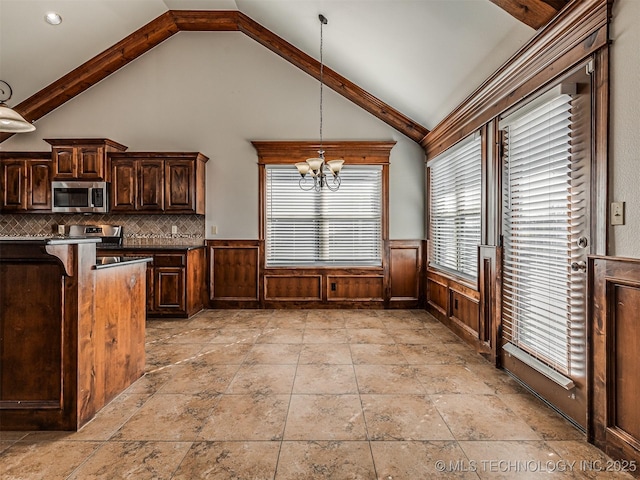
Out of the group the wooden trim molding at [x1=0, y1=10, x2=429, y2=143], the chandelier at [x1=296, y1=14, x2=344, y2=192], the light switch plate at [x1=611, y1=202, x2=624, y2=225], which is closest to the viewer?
the light switch plate at [x1=611, y1=202, x2=624, y2=225]

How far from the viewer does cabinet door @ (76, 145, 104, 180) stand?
4.68 m

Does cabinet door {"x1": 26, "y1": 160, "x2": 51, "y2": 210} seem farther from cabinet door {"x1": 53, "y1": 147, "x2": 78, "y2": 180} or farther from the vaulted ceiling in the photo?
the vaulted ceiling

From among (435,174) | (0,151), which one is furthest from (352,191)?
(0,151)

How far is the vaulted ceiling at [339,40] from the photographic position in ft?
9.30

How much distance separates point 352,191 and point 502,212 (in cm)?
257

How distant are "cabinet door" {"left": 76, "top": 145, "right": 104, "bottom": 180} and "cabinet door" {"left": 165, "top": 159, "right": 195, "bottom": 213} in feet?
2.81

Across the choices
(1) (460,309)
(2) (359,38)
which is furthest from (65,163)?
(1) (460,309)

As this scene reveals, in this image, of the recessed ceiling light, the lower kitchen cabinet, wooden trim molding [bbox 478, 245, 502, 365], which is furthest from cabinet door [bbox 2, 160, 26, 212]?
wooden trim molding [bbox 478, 245, 502, 365]

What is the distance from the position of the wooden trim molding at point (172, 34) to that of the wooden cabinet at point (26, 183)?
60cm

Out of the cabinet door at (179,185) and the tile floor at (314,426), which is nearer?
the tile floor at (314,426)

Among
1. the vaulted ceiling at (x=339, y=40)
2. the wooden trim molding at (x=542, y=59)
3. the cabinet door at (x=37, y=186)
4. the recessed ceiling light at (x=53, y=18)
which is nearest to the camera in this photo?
the wooden trim molding at (x=542, y=59)

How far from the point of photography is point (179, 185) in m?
4.81

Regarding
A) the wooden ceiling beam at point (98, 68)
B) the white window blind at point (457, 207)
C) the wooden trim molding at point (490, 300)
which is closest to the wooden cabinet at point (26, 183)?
the wooden ceiling beam at point (98, 68)

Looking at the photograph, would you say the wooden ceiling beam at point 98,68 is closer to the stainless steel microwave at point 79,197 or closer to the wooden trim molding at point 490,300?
the stainless steel microwave at point 79,197
